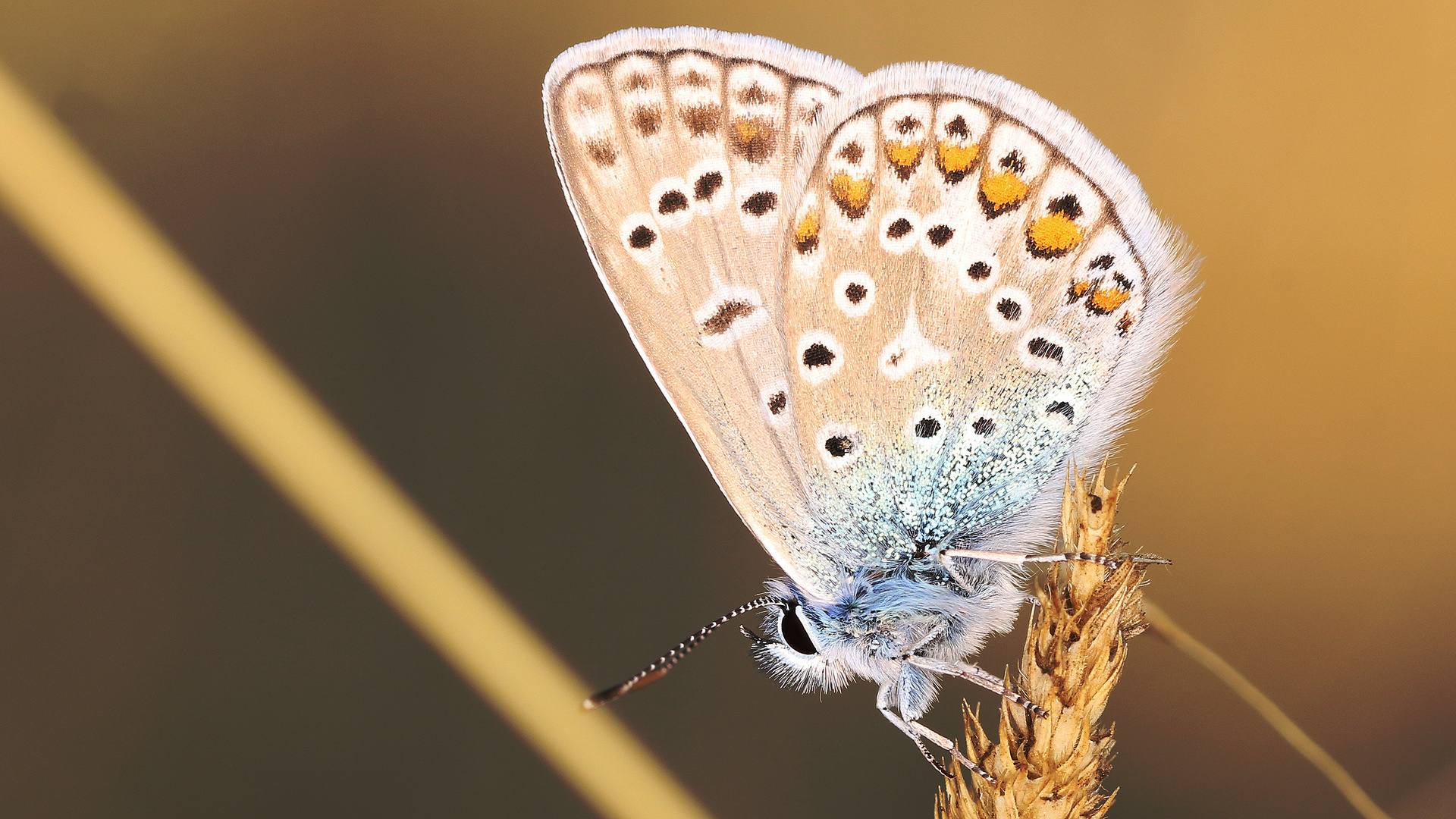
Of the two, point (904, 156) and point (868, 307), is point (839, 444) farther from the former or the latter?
point (904, 156)

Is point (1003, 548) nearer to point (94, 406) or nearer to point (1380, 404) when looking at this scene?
point (1380, 404)

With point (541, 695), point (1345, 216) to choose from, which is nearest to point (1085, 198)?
point (1345, 216)

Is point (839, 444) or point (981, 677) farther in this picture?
point (839, 444)

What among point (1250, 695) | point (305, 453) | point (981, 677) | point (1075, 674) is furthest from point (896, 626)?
point (305, 453)

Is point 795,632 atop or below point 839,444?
below

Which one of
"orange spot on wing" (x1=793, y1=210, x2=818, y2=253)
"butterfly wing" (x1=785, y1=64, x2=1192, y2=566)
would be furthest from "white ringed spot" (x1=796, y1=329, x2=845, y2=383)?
"orange spot on wing" (x1=793, y1=210, x2=818, y2=253)
